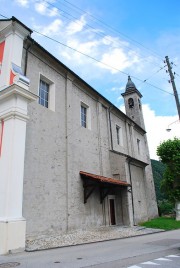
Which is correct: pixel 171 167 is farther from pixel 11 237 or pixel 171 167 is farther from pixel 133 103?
pixel 11 237

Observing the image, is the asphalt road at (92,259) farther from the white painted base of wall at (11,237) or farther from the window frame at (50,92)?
the window frame at (50,92)

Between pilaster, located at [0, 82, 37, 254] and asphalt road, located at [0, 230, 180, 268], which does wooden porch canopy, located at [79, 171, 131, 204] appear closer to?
pilaster, located at [0, 82, 37, 254]

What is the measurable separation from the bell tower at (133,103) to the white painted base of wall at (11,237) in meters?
21.5

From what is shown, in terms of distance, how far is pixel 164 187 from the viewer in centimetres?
2170

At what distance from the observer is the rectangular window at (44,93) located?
1276cm

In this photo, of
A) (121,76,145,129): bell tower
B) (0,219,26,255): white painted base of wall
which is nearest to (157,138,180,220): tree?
(121,76,145,129): bell tower

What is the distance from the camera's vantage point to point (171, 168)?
21594 millimetres

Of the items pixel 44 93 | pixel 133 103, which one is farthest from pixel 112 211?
→ pixel 133 103

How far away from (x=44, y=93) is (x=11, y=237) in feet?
26.2

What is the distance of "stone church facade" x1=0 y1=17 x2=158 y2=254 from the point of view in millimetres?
8594

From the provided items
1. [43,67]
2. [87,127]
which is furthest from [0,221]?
[87,127]

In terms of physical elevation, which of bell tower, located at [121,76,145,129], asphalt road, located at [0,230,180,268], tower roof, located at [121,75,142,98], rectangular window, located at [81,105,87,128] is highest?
tower roof, located at [121,75,142,98]

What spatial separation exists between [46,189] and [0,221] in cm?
347

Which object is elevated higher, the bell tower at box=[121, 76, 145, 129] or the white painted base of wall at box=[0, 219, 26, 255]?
the bell tower at box=[121, 76, 145, 129]
